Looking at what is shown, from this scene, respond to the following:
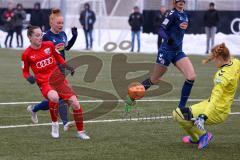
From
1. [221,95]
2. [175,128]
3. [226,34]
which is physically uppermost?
[221,95]

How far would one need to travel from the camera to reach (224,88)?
9.78 metres

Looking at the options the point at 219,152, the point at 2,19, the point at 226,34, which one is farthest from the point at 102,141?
the point at 2,19

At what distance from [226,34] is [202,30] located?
1.33 metres

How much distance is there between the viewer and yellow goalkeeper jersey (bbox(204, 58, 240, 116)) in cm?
970

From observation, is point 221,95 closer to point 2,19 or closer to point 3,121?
point 3,121

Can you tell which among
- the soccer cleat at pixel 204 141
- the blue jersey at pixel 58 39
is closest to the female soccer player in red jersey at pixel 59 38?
the blue jersey at pixel 58 39

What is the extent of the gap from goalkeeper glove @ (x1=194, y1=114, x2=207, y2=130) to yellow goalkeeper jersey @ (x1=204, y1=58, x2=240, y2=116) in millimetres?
102

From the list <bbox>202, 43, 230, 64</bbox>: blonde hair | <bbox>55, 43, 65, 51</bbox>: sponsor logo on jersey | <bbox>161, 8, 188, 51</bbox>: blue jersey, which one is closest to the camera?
<bbox>202, 43, 230, 64</bbox>: blonde hair

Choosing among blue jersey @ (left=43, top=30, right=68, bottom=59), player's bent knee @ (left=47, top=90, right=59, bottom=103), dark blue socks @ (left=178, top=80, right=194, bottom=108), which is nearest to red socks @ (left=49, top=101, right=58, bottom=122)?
player's bent knee @ (left=47, top=90, right=59, bottom=103)

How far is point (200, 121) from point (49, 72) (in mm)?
2860

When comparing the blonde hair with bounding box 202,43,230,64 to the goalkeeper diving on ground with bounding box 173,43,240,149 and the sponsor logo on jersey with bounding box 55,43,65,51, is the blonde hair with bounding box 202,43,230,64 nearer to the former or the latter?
the goalkeeper diving on ground with bounding box 173,43,240,149

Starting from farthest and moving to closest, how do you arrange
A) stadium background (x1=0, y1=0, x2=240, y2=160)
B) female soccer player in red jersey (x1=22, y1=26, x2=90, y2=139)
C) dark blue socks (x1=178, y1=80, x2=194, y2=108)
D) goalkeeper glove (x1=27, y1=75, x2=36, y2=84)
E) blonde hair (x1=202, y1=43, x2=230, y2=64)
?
dark blue socks (x1=178, y1=80, x2=194, y2=108) < female soccer player in red jersey (x1=22, y1=26, x2=90, y2=139) < goalkeeper glove (x1=27, y1=75, x2=36, y2=84) < blonde hair (x1=202, y1=43, x2=230, y2=64) < stadium background (x1=0, y1=0, x2=240, y2=160)

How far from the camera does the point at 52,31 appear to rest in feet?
39.1

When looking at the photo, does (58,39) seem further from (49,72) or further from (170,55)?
(170,55)
